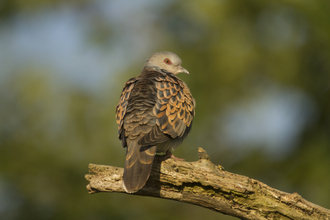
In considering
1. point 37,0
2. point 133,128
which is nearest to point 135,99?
A: point 133,128

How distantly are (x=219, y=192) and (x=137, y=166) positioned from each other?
0.92 meters

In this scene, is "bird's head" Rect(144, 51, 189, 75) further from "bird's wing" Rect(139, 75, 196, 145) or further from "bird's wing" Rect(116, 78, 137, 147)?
"bird's wing" Rect(116, 78, 137, 147)

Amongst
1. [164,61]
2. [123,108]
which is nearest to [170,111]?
[123,108]

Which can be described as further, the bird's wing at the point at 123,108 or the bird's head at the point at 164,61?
the bird's head at the point at 164,61

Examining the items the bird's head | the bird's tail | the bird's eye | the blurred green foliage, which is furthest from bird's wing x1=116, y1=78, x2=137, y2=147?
the blurred green foliage

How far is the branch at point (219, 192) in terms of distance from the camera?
361 centimetres

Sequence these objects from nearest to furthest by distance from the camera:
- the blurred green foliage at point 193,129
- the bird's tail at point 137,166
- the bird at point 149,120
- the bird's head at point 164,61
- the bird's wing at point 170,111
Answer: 1. the bird's tail at point 137,166
2. the bird at point 149,120
3. the bird's wing at point 170,111
4. the bird's head at point 164,61
5. the blurred green foliage at point 193,129

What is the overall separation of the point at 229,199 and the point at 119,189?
119cm

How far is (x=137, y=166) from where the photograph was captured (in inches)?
140

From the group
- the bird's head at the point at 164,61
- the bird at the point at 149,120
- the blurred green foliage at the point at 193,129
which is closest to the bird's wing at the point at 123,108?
the bird at the point at 149,120

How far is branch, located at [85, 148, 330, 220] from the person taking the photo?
3.61m

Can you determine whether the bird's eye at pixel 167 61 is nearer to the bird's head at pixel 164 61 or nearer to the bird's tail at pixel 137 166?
the bird's head at pixel 164 61

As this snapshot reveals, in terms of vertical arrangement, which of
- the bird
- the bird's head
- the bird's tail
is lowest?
the bird's tail

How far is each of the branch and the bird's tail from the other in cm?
21
